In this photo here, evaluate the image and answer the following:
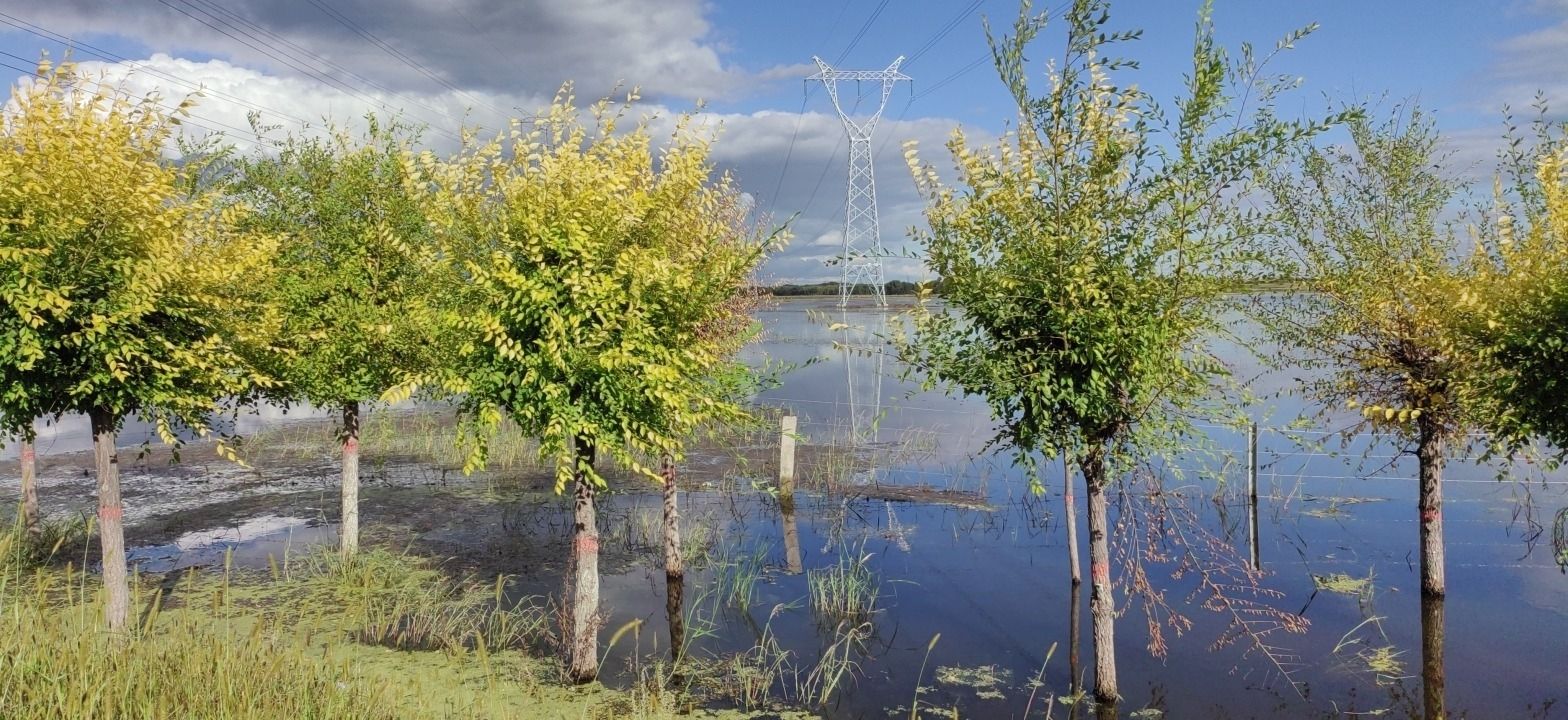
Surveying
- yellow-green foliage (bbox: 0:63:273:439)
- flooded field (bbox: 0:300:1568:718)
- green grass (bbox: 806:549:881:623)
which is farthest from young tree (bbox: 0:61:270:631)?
green grass (bbox: 806:549:881:623)

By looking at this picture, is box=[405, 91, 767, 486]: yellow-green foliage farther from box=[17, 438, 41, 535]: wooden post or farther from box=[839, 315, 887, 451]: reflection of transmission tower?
box=[17, 438, 41, 535]: wooden post

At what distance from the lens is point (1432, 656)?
484 inches

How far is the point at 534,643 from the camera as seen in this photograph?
12.2 metres

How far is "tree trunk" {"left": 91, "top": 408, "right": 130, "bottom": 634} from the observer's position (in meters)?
A: 10.4

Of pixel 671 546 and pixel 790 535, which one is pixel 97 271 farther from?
pixel 790 535

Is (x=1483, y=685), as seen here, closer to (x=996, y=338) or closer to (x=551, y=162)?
(x=996, y=338)

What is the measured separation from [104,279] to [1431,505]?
57.6 ft

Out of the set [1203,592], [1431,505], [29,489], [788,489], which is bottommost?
[1203,592]

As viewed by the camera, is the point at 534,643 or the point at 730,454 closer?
the point at 534,643

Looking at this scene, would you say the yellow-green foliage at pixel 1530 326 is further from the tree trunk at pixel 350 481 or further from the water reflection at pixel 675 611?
the tree trunk at pixel 350 481

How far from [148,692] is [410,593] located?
22.9 feet

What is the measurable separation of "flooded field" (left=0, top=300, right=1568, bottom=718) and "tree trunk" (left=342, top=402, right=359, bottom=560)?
165 centimetres

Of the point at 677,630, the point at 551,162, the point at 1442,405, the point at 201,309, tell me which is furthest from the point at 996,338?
the point at 201,309

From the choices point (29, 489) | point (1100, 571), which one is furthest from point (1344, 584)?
point (29, 489)
